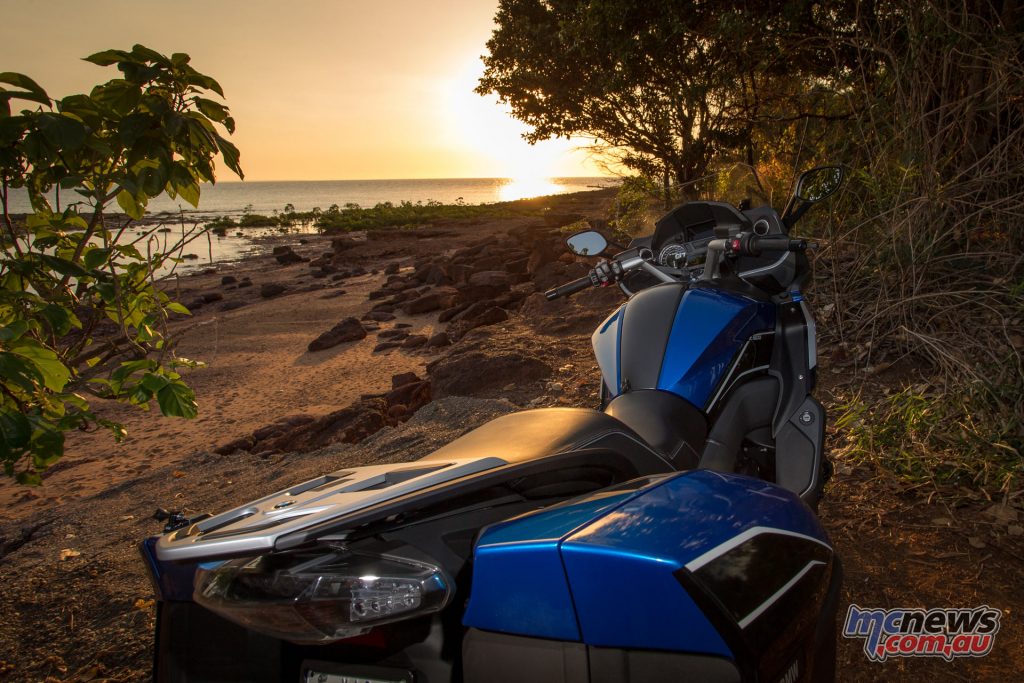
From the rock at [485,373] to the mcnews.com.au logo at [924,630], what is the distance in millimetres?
3158

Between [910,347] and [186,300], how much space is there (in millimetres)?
13514

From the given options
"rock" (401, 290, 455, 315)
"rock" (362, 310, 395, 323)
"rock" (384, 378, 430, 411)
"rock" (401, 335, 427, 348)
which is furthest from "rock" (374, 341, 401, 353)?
"rock" (384, 378, 430, 411)

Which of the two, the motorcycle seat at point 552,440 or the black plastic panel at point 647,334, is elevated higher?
the black plastic panel at point 647,334

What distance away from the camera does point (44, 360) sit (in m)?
1.71

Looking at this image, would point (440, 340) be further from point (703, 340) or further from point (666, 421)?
point (666, 421)

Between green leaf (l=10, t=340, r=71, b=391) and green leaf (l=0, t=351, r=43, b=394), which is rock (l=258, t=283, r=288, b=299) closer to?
green leaf (l=10, t=340, r=71, b=391)

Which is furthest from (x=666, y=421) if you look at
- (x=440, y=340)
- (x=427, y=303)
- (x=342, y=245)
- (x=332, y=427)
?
(x=342, y=245)

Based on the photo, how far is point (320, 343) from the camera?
27.5ft

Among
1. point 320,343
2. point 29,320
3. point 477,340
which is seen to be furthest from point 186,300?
point 29,320

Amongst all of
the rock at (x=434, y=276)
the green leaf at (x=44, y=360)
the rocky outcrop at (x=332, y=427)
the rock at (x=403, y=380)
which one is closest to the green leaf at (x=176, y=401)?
the green leaf at (x=44, y=360)

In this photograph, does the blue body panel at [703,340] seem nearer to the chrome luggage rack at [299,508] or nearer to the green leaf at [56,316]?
the chrome luggage rack at [299,508]

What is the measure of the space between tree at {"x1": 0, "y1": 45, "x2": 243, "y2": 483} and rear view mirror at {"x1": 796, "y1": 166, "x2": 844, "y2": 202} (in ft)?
5.86

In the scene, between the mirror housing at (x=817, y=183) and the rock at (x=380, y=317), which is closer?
the mirror housing at (x=817, y=183)

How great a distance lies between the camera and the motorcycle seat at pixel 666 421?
1.69 m
